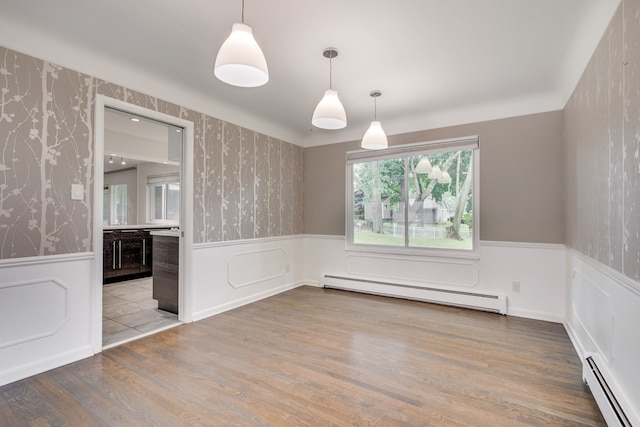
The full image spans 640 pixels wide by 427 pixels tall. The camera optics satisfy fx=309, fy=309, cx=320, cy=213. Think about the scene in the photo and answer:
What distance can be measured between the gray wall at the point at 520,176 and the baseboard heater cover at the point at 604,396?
1.80 m

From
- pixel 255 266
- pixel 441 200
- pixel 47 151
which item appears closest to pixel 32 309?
pixel 47 151

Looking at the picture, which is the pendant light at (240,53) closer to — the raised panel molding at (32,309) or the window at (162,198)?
the raised panel molding at (32,309)

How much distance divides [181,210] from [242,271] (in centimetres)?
114

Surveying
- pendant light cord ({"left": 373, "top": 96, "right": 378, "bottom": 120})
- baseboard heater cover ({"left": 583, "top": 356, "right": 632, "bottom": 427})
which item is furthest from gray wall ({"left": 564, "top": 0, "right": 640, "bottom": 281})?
pendant light cord ({"left": 373, "top": 96, "right": 378, "bottom": 120})

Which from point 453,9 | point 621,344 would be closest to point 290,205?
point 453,9

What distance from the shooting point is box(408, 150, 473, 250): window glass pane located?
4004 millimetres

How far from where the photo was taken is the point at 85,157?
8.37ft

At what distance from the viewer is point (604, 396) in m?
1.69

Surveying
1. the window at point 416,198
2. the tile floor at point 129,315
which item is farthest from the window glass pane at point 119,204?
the window at point 416,198

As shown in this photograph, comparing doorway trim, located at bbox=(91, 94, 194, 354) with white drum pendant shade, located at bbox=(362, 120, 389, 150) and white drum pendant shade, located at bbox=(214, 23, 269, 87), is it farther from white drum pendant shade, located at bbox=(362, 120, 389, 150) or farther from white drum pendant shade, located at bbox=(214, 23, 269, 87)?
white drum pendant shade, located at bbox=(362, 120, 389, 150)

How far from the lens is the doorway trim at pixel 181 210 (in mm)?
2602

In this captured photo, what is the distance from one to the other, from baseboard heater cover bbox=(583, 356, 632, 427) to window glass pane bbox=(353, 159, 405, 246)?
2.59 m

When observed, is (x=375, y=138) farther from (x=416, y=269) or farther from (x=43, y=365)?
(x=43, y=365)

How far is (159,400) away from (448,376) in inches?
77.7
